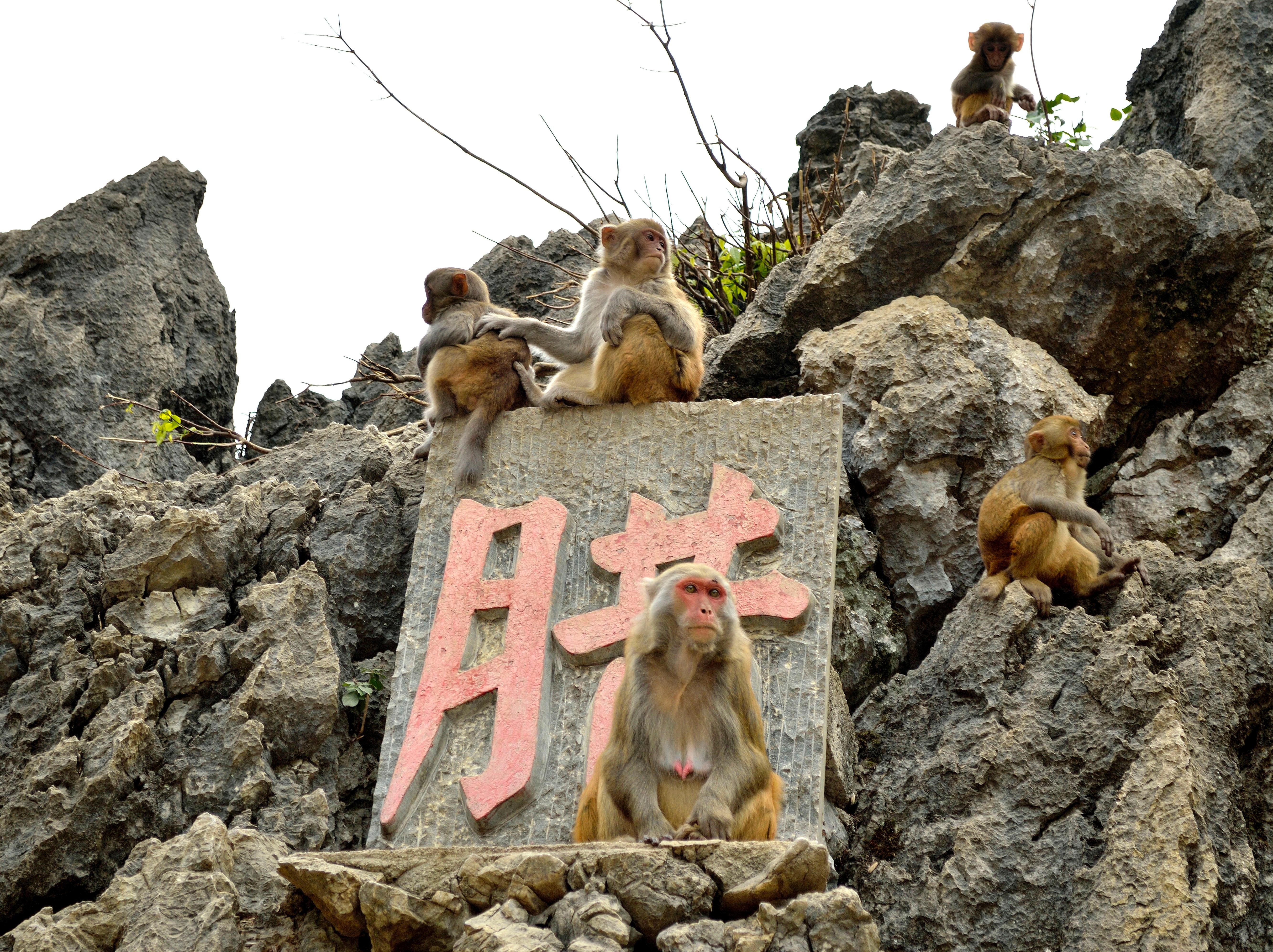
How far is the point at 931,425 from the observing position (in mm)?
6262

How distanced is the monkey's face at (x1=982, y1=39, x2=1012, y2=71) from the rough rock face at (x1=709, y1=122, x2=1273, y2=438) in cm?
90

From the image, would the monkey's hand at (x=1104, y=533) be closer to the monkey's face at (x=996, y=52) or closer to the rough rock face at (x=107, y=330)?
the monkey's face at (x=996, y=52)

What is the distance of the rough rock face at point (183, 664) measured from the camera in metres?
5.02

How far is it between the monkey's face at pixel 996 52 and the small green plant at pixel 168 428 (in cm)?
490

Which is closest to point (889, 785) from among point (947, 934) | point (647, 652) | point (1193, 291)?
point (947, 934)

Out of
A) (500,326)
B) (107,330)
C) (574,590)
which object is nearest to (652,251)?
(500,326)

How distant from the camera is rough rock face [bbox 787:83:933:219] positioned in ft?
31.8

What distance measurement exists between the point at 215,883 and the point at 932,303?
174 inches

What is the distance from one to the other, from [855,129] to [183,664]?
6.45m

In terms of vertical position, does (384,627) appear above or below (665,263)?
below

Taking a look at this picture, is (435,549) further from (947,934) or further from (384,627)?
(947,934)

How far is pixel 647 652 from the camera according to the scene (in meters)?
4.03

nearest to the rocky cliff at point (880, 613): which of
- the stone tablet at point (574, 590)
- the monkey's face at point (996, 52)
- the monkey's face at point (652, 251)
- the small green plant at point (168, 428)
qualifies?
the small green plant at point (168, 428)

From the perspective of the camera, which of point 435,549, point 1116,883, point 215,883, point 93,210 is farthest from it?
point 93,210
